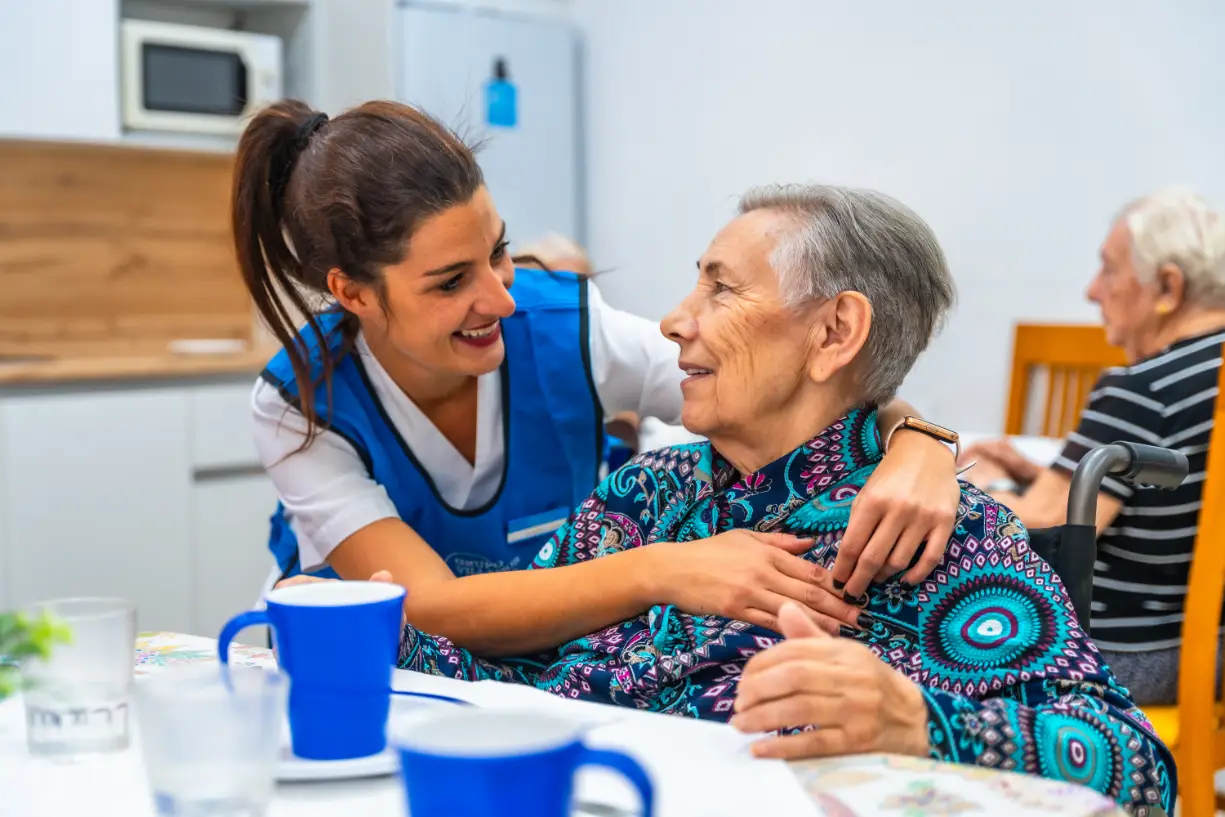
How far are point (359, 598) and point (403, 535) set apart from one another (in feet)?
2.35

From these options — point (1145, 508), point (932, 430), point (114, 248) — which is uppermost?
point (114, 248)

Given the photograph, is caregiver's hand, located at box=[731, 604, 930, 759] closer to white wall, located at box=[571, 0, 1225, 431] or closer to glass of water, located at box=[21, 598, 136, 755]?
glass of water, located at box=[21, 598, 136, 755]

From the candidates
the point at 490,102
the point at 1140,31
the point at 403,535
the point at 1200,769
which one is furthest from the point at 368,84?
the point at 1200,769

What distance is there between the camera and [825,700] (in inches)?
33.5

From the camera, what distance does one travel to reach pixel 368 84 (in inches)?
160

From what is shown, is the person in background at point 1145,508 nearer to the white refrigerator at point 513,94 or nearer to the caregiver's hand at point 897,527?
the caregiver's hand at point 897,527

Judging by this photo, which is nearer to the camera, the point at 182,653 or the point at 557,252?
the point at 182,653

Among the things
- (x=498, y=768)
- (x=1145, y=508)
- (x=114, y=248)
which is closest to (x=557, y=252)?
(x=114, y=248)

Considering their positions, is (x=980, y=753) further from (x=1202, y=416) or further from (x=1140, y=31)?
(x=1140, y=31)

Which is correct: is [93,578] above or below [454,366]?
below

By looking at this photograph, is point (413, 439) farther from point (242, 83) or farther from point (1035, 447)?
point (242, 83)

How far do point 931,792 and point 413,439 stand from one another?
1.06m

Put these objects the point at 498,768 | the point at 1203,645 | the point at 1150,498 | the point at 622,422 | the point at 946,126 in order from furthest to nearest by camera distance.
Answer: the point at 946,126, the point at 622,422, the point at 1150,498, the point at 1203,645, the point at 498,768

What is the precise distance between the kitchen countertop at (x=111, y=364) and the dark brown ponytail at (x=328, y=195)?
1787 mm
